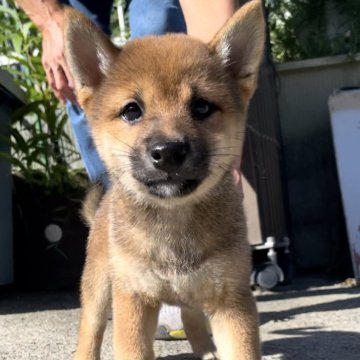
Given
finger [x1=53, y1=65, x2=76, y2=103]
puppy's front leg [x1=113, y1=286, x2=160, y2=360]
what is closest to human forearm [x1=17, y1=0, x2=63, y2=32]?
finger [x1=53, y1=65, x2=76, y2=103]

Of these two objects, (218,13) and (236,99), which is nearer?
(236,99)

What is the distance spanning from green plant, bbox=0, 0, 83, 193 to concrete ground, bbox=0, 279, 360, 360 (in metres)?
0.81

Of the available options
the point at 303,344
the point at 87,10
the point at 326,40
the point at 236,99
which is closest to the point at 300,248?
the point at 326,40

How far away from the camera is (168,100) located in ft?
7.75

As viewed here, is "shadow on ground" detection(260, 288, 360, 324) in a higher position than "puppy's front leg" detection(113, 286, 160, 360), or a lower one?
lower

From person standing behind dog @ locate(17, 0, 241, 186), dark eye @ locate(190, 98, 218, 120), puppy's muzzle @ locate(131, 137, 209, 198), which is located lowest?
puppy's muzzle @ locate(131, 137, 209, 198)

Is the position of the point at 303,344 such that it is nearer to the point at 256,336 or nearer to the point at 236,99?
the point at 256,336

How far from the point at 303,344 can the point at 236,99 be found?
117cm

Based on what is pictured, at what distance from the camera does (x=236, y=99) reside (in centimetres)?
256

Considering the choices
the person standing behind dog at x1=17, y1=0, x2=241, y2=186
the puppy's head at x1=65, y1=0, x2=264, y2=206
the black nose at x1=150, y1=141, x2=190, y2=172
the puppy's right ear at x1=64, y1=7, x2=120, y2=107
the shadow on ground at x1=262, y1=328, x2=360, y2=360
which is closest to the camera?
the black nose at x1=150, y1=141, x2=190, y2=172

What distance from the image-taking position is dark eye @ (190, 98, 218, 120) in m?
2.38

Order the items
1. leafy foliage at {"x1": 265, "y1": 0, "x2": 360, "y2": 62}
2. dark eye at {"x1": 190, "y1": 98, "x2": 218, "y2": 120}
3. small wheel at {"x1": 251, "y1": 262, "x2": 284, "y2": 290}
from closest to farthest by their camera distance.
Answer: dark eye at {"x1": 190, "y1": 98, "x2": 218, "y2": 120} < small wheel at {"x1": 251, "y1": 262, "x2": 284, "y2": 290} < leafy foliage at {"x1": 265, "y1": 0, "x2": 360, "y2": 62}

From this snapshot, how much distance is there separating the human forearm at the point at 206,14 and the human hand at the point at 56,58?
0.61 meters

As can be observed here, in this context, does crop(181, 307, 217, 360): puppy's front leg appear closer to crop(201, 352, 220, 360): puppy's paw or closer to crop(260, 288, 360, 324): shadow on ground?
crop(201, 352, 220, 360): puppy's paw
